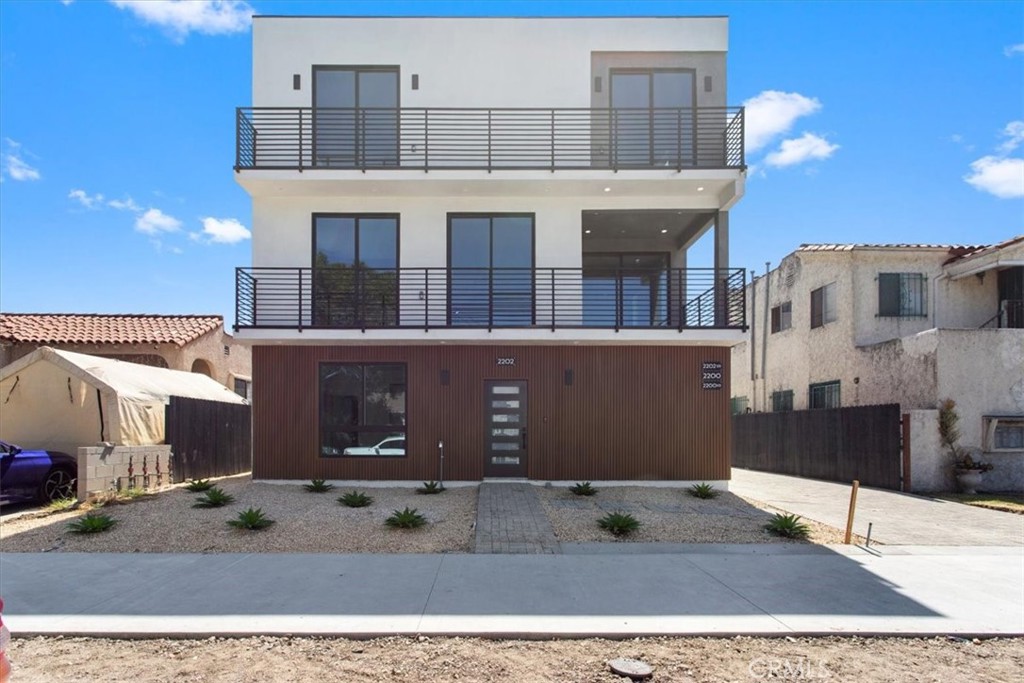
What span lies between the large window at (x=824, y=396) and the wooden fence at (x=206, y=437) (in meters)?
16.2

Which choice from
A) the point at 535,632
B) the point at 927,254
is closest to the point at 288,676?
the point at 535,632

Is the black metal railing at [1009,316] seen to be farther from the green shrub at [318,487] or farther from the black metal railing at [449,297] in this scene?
the green shrub at [318,487]

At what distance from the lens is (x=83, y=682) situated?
4.62 metres

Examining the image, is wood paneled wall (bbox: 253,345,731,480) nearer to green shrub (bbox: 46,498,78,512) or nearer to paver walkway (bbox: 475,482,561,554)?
paver walkway (bbox: 475,482,561,554)

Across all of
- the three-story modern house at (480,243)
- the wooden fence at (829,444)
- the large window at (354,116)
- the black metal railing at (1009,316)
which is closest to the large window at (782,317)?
the wooden fence at (829,444)

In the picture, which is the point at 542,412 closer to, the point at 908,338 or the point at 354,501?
the point at 354,501

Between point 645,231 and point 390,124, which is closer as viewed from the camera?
point 390,124

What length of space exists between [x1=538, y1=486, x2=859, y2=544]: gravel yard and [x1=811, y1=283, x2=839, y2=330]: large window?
938 centimetres

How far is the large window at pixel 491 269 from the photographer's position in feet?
43.3

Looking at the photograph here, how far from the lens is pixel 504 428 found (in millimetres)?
13102

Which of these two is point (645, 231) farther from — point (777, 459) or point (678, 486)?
point (777, 459)

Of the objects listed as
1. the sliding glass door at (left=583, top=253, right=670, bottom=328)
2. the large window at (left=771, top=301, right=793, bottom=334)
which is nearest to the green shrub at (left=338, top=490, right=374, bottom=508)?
the sliding glass door at (left=583, top=253, right=670, bottom=328)

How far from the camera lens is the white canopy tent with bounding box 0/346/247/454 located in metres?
12.6

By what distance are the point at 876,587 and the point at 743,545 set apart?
1951 millimetres
